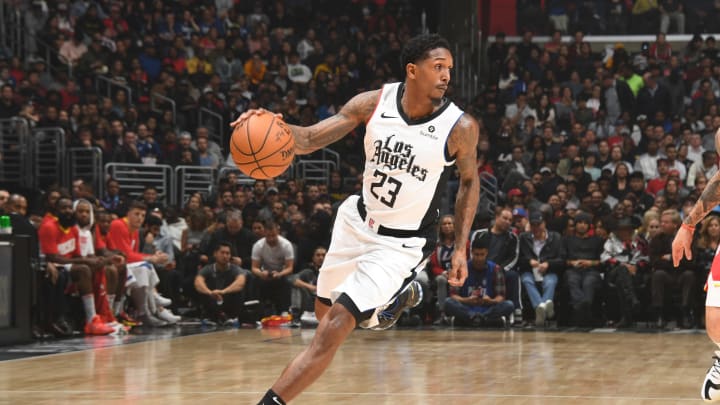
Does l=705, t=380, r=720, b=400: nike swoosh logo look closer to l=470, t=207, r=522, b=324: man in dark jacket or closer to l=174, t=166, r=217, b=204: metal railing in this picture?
l=470, t=207, r=522, b=324: man in dark jacket

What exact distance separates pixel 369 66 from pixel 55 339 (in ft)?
35.3

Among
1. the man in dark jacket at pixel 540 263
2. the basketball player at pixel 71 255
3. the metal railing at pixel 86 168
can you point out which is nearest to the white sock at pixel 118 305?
the basketball player at pixel 71 255

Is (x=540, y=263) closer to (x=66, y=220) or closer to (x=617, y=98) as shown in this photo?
(x=617, y=98)

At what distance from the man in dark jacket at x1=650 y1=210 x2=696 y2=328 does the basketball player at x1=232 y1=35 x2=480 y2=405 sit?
28.3ft

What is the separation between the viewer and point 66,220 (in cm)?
1251

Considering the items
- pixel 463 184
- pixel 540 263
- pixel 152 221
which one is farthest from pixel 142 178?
pixel 463 184

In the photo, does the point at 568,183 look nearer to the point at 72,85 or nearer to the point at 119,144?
the point at 119,144

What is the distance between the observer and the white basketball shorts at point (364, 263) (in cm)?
547

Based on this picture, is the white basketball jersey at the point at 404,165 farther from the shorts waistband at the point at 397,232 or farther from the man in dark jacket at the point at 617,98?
the man in dark jacket at the point at 617,98

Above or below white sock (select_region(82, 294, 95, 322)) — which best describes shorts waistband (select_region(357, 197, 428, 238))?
above

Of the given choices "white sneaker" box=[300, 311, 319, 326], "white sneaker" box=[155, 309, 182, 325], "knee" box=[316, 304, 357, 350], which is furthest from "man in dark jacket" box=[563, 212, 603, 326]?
"knee" box=[316, 304, 357, 350]

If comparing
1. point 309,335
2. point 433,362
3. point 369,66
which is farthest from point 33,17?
point 433,362

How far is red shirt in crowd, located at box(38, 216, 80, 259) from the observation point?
12.4 m

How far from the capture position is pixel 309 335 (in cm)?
1288
